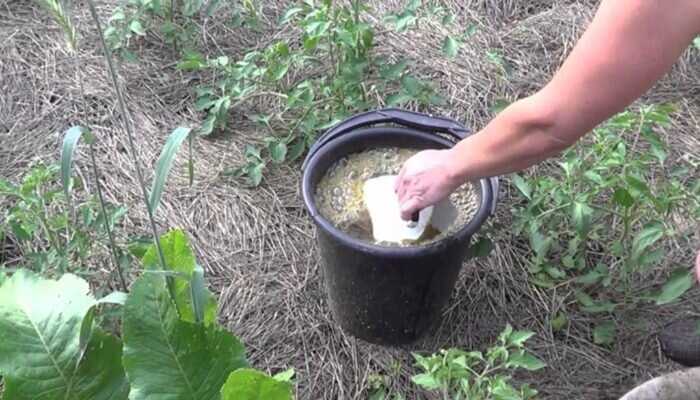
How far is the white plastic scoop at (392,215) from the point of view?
1.84 m

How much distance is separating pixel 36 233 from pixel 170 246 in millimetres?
915

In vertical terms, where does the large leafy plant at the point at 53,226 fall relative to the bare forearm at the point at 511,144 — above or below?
below

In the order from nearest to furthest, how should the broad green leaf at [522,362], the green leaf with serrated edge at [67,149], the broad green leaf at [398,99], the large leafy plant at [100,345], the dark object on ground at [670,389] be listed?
the green leaf with serrated edge at [67,149], the large leafy plant at [100,345], the dark object on ground at [670,389], the broad green leaf at [522,362], the broad green leaf at [398,99]

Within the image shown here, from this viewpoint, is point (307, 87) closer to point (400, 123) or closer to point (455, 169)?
point (400, 123)

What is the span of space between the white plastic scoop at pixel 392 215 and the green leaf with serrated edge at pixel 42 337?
2.36ft

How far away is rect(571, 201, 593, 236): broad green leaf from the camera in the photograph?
6.43 feet

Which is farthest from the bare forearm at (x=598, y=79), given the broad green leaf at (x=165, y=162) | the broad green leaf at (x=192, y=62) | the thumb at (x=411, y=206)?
the broad green leaf at (x=192, y=62)

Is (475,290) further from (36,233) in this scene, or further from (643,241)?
(36,233)

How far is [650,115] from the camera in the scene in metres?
1.92

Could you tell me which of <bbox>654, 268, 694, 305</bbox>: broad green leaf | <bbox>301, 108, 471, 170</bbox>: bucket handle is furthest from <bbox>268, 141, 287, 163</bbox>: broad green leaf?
<bbox>654, 268, 694, 305</bbox>: broad green leaf

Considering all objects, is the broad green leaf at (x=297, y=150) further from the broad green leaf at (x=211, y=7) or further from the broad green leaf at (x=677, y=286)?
the broad green leaf at (x=677, y=286)

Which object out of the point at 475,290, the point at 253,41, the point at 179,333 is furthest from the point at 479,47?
the point at 179,333

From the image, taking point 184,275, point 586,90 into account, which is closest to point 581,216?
point 586,90

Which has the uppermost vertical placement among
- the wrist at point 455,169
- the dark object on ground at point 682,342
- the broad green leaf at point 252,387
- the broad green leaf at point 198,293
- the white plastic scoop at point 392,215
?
the wrist at point 455,169
